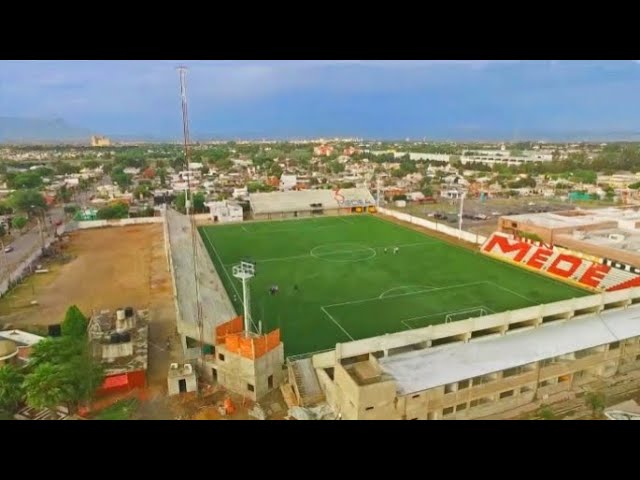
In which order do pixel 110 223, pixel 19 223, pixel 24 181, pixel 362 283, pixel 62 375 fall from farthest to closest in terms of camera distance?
1. pixel 24 181
2. pixel 110 223
3. pixel 19 223
4. pixel 362 283
5. pixel 62 375

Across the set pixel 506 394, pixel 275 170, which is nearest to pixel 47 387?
pixel 506 394

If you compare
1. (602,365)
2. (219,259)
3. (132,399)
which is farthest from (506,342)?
(219,259)

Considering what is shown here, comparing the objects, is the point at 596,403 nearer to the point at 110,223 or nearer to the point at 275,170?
the point at 110,223

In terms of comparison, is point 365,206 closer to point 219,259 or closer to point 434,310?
point 219,259

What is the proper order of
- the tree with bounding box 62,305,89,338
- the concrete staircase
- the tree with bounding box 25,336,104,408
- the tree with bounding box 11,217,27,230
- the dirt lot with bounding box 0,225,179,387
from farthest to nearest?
the tree with bounding box 11,217,27,230, the dirt lot with bounding box 0,225,179,387, the tree with bounding box 62,305,89,338, the concrete staircase, the tree with bounding box 25,336,104,408

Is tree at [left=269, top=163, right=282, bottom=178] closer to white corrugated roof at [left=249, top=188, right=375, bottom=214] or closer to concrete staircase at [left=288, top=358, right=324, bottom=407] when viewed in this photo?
white corrugated roof at [left=249, top=188, right=375, bottom=214]

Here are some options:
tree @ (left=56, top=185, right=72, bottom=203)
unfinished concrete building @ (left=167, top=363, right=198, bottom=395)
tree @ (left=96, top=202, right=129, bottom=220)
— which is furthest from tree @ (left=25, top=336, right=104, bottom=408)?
tree @ (left=56, top=185, right=72, bottom=203)
